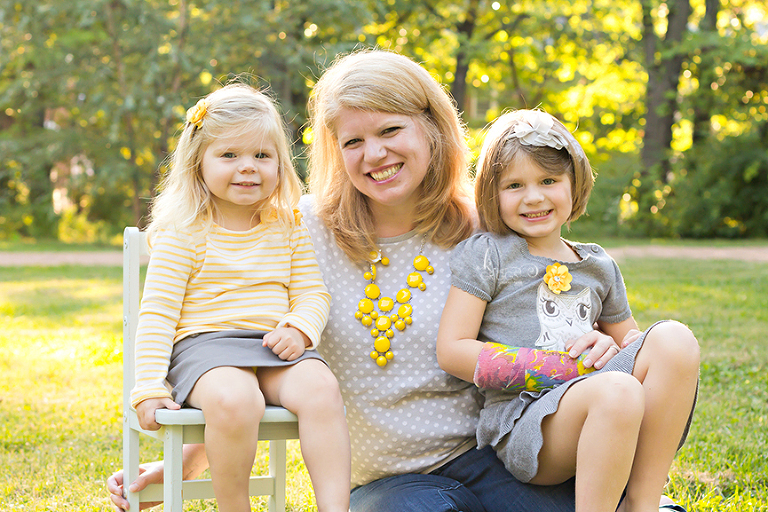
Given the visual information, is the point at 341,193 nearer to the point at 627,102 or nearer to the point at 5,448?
the point at 5,448

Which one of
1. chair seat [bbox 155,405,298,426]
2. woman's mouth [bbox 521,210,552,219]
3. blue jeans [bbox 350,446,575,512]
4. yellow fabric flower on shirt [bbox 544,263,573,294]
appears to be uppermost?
woman's mouth [bbox 521,210,552,219]

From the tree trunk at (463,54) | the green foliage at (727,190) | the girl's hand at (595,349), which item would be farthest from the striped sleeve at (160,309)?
the tree trunk at (463,54)

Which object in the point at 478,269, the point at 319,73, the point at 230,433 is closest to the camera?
the point at 230,433

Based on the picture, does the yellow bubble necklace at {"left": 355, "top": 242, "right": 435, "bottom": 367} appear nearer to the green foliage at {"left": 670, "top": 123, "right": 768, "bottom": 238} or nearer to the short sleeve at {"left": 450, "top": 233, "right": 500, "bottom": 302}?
the short sleeve at {"left": 450, "top": 233, "right": 500, "bottom": 302}

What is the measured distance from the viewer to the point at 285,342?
74.9 inches

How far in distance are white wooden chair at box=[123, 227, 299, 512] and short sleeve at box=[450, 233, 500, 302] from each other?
1.80 feet

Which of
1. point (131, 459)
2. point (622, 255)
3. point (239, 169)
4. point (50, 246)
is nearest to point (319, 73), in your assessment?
point (622, 255)

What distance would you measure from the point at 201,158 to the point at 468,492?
1149 millimetres

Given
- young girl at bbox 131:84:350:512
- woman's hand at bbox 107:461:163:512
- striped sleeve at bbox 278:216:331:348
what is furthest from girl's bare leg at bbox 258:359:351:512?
woman's hand at bbox 107:461:163:512

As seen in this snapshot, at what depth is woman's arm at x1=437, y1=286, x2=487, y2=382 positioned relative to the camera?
6.18ft

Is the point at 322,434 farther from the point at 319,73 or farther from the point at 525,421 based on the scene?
the point at 319,73

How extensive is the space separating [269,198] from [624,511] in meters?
1.22

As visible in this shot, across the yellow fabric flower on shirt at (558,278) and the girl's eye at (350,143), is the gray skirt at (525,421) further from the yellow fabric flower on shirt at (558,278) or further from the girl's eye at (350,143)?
the girl's eye at (350,143)

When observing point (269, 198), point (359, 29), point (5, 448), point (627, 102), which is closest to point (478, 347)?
point (269, 198)
